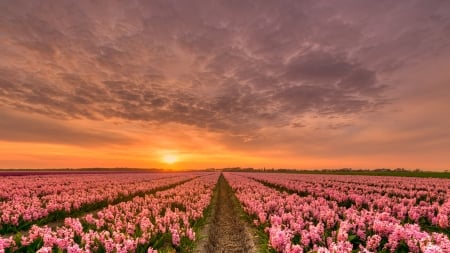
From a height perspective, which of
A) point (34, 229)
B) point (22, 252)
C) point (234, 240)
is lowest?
point (234, 240)

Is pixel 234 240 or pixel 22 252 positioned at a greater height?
pixel 22 252

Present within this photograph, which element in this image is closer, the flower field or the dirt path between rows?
the flower field

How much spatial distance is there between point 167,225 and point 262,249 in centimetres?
339

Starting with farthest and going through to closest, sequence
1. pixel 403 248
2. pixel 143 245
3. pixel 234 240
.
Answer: pixel 234 240 → pixel 143 245 → pixel 403 248

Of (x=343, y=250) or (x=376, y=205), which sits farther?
(x=376, y=205)

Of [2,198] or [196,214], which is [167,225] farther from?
[2,198]

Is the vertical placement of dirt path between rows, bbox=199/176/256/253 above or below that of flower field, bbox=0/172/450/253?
below

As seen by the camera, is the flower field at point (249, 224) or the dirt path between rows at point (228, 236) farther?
the dirt path between rows at point (228, 236)

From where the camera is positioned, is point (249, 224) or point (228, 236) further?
point (249, 224)

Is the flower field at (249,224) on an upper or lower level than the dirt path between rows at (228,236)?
upper

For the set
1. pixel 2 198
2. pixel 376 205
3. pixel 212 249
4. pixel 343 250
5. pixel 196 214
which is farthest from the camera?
pixel 2 198

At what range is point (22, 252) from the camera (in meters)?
6.97

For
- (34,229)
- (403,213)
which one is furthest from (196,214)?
(403,213)

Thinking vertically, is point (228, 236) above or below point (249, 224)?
below
